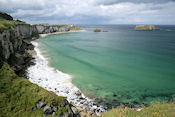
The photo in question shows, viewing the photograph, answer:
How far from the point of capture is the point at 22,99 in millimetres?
14695

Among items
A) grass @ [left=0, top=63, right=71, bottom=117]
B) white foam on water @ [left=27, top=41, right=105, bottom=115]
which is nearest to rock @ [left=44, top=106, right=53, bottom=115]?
grass @ [left=0, top=63, right=71, bottom=117]

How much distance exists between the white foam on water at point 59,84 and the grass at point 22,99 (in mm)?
7427

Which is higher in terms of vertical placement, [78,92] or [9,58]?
[9,58]

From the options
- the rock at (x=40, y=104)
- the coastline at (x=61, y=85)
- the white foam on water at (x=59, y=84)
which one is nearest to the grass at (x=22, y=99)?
the rock at (x=40, y=104)

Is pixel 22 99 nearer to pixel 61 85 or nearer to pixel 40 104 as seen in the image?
pixel 40 104

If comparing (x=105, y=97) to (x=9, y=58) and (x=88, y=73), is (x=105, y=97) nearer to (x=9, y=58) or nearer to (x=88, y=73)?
(x=88, y=73)

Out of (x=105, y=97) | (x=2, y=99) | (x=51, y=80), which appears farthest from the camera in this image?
(x=51, y=80)

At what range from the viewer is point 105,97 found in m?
23.6

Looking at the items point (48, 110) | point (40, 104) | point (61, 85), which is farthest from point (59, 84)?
point (48, 110)

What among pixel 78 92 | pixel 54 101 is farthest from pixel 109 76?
pixel 54 101

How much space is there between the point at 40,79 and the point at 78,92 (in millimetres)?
11758

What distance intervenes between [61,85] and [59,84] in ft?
2.37

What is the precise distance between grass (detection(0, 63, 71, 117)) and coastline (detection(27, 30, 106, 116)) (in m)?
7.06

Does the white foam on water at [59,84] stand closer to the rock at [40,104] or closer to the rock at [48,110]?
the rock at [48,110]
